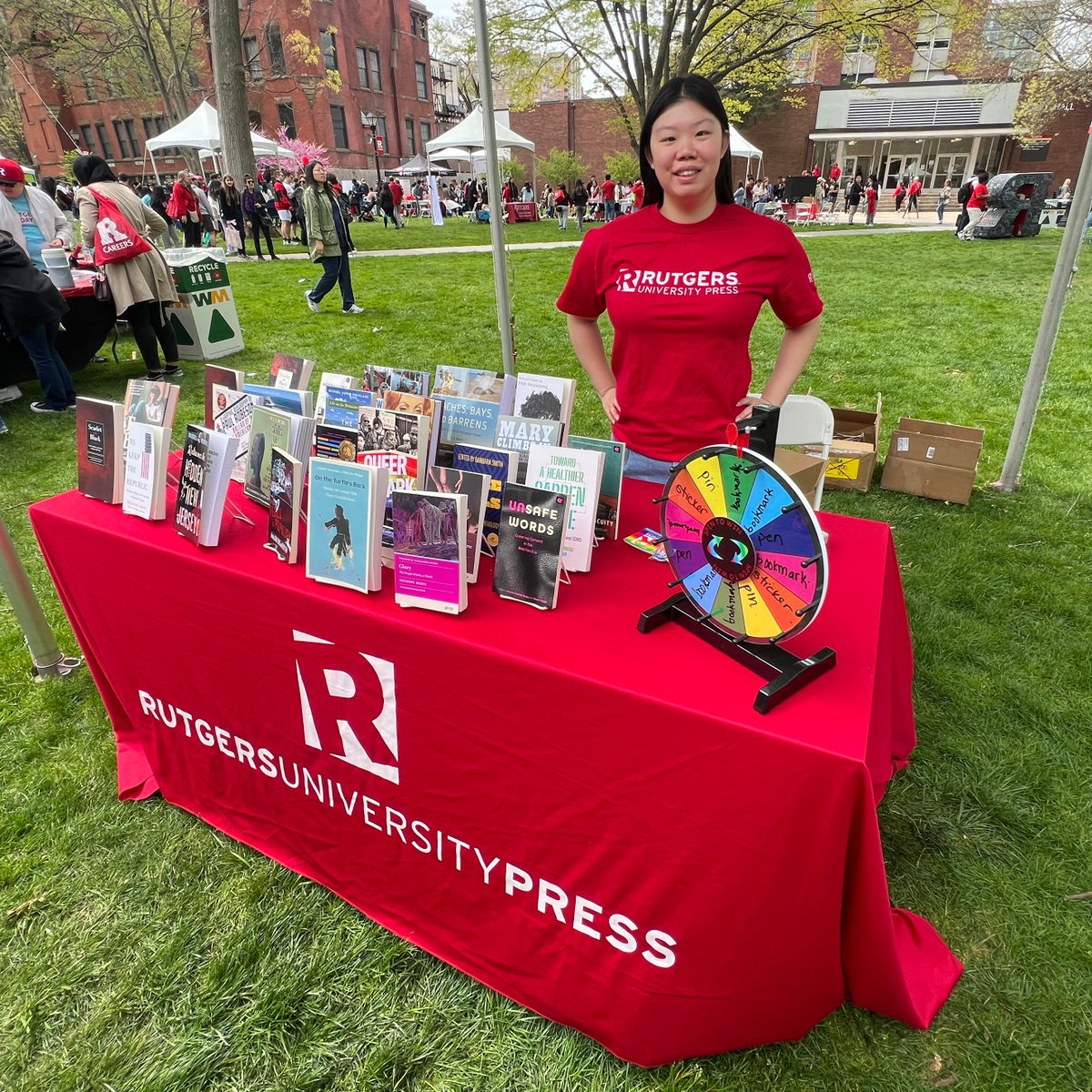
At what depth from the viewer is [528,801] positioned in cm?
138

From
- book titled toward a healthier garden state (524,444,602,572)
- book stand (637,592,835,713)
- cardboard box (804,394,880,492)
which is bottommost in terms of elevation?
cardboard box (804,394,880,492)

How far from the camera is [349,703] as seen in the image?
61.1 inches

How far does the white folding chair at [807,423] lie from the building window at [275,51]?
36.7 metres

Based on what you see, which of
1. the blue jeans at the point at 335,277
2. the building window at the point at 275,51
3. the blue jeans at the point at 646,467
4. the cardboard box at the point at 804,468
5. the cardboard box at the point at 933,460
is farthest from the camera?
the building window at the point at 275,51

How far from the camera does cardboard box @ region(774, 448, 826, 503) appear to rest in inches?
108

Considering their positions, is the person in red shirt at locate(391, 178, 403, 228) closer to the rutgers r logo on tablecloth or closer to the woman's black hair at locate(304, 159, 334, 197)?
the woman's black hair at locate(304, 159, 334, 197)

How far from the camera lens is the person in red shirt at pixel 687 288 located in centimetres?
157

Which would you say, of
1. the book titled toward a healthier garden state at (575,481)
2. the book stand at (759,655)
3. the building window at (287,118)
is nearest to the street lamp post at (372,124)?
the building window at (287,118)

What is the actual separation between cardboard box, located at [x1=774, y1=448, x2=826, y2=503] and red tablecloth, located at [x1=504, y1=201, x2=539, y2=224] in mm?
19363

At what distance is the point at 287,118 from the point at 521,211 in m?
19.1

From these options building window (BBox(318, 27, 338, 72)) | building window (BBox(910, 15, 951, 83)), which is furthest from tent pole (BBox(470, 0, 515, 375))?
building window (BBox(318, 27, 338, 72))

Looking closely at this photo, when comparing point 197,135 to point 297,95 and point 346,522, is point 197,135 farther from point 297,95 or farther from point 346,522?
point 297,95

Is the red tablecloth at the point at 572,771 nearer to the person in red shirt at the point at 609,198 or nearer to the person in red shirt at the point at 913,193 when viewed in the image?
the person in red shirt at the point at 609,198

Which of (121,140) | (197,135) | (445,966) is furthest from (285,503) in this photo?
(121,140)
